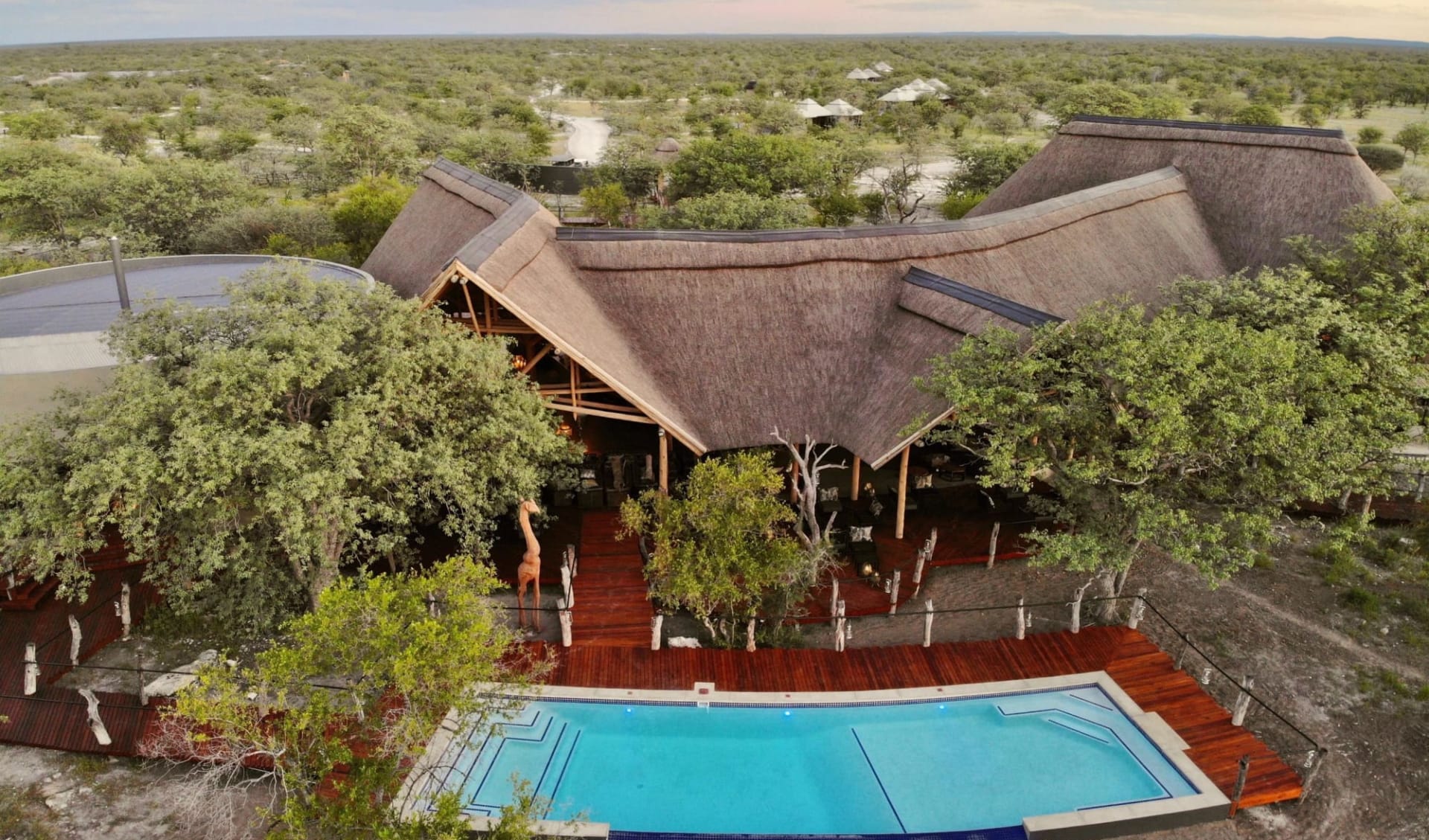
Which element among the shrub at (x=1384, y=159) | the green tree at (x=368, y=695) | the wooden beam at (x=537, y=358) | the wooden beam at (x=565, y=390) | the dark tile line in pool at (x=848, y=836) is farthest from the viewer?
the shrub at (x=1384, y=159)

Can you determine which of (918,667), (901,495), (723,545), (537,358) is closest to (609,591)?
(723,545)

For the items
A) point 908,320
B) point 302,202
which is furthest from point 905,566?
point 302,202

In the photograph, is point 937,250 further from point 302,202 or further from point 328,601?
point 302,202

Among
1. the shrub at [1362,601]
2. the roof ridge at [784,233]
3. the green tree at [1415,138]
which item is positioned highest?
the green tree at [1415,138]

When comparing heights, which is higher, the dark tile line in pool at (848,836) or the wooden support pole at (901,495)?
the wooden support pole at (901,495)

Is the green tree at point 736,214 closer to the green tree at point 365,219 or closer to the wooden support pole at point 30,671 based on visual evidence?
the green tree at point 365,219

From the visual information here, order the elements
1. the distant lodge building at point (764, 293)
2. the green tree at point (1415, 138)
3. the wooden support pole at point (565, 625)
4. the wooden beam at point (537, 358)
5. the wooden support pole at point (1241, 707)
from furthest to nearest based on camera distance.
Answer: the green tree at point (1415, 138), the distant lodge building at point (764, 293), the wooden beam at point (537, 358), the wooden support pole at point (565, 625), the wooden support pole at point (1241, 707)

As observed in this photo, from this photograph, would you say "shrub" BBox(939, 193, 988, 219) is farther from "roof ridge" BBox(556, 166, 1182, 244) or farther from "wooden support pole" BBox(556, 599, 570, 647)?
"wooden support pole" BBox(556, 599, 570, 647)

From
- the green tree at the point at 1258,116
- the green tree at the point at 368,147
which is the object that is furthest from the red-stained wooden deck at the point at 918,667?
the green tree at the point at 1258,116
